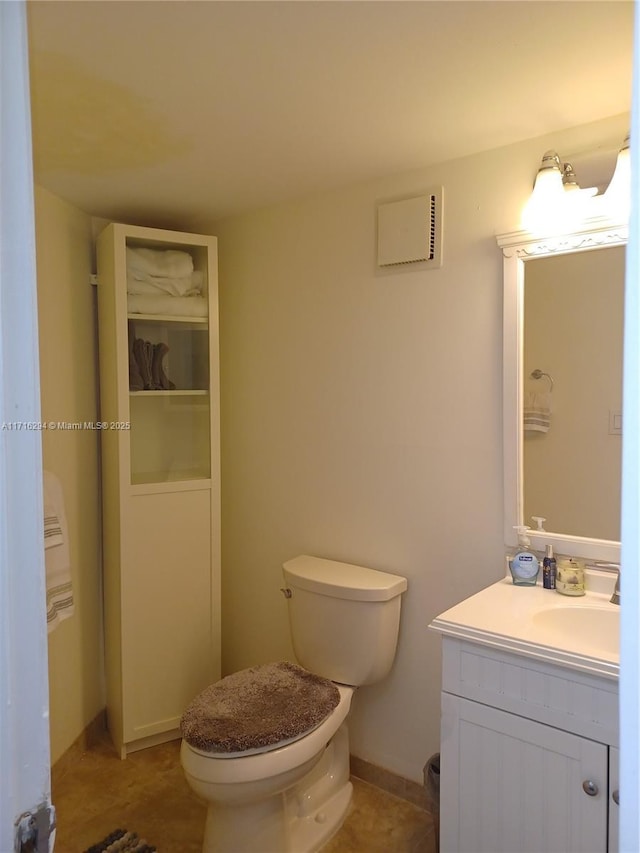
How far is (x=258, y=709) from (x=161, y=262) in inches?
66.4

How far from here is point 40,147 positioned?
1.80m

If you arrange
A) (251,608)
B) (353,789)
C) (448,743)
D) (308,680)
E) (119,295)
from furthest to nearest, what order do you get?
1. (251,608)
2. (119,295)
3. (353,789)
4. (308,680)
5. (448,743)

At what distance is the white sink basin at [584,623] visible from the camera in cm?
154

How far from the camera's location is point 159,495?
242 cm

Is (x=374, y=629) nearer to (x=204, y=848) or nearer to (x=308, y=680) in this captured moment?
(x=308, y=680)

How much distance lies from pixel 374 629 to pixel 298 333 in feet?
3.69

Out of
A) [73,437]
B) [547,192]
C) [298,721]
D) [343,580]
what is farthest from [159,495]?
[547,192]

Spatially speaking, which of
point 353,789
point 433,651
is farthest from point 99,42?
point 353,789

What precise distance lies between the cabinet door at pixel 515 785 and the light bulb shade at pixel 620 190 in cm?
125

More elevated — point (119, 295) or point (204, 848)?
point (119, 295)

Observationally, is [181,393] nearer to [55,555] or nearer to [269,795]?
[55,555]

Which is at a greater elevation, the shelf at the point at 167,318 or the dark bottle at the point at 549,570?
the shelf at the point at 167,318

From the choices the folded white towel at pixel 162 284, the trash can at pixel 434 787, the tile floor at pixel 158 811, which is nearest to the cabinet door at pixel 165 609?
the tile floor at pixel 158 811

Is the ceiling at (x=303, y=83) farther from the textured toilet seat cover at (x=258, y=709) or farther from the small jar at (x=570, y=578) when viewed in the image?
the textured toilet seat cover at (x=258, y=709)
